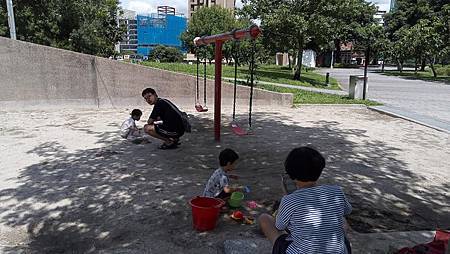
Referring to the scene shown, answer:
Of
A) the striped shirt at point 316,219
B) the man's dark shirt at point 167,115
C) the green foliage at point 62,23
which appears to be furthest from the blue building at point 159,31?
the striped shirt at point 316,219

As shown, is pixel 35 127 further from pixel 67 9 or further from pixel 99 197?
pixel 67 9

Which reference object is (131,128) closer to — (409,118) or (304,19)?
(409,118)

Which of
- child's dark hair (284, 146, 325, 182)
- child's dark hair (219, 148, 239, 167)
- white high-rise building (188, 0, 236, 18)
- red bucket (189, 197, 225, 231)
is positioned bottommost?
red bucket (189, 197, 225, 231)

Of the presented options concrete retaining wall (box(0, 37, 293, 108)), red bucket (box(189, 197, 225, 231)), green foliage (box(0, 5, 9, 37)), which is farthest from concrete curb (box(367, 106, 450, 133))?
green foliage (box(0, 5, 9, 37))

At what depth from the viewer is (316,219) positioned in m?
2.23

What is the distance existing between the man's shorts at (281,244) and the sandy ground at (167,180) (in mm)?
882

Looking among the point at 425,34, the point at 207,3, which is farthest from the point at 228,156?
the point at 207,3

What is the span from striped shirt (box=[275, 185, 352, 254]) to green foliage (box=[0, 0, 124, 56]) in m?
20.1

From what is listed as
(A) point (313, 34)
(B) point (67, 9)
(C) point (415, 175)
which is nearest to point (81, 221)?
(C) point (415, 175)

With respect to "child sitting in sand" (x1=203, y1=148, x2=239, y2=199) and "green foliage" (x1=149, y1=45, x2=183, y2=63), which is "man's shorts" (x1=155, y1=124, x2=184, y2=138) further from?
"green foliage" (x1=149, y1=45, x2=183, y2=63)

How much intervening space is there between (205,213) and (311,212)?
147 cm

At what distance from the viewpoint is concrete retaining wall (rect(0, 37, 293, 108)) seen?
10992 millimetres

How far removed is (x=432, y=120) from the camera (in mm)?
10219

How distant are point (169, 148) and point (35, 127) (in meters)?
3.93
